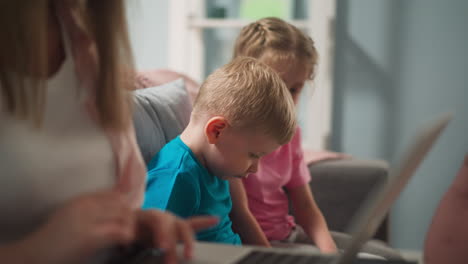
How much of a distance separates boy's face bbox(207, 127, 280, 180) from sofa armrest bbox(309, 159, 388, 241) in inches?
30.7

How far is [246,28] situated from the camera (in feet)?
4.84

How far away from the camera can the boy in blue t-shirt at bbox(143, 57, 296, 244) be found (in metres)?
1.10

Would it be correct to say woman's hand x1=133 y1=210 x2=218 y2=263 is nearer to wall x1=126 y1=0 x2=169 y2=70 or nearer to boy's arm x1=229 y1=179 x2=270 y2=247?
boy's arm x1=229 y1=179 x2=270 y2=247

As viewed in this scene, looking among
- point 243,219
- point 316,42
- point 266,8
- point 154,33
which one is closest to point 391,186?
point 243,219

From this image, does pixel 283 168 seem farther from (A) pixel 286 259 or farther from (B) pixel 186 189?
(A) pixel 286 259

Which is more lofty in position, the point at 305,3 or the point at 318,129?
the point at 305,3

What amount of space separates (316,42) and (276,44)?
123cm

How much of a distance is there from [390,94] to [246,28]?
1412mm

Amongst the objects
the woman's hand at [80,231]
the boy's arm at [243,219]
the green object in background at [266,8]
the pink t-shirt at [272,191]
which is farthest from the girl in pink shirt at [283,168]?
the green object in background at [266,8]

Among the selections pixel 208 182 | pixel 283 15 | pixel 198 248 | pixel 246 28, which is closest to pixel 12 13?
pixel 198 248

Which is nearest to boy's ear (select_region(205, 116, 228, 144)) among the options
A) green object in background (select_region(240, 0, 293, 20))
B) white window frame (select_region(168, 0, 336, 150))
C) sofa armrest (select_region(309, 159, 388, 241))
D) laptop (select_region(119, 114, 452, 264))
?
laptop (select_region(119, 114, 452, 264))

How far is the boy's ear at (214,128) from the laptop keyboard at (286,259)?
506 millimetres

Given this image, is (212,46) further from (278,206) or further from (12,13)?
(12,13)

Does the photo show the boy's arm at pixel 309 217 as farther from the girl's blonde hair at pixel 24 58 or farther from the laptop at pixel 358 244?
the girl's blonde hair at pixel 24 58
